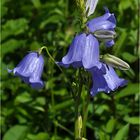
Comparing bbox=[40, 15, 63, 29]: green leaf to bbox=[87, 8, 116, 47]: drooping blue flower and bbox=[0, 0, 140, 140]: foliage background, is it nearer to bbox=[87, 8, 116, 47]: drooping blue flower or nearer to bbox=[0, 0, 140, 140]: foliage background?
bbox=[0, 0, 140, 140]: foliage background

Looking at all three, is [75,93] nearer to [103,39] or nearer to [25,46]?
[103,39]

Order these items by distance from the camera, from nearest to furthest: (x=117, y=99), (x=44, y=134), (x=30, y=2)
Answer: (x=44, y=134) → (x=117, y=99) → (x=30, y=2)

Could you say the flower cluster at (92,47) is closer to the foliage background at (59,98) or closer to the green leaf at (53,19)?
the foliage background at (59,98)

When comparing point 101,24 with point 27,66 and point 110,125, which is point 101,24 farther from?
point 110,125

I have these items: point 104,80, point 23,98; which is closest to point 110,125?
point 23,98

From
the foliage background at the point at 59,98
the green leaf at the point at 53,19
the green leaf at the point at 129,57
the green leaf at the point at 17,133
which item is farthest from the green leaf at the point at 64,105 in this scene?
the green leaf at the point at 53,19

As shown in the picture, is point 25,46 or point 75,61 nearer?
point 75,61

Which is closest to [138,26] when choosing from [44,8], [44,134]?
[44,8]
